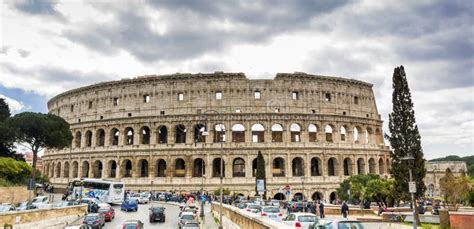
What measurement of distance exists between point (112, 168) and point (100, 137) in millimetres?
4897

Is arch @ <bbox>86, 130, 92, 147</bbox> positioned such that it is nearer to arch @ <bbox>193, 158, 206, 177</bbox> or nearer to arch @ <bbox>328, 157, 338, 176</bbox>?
arch @ <bbox>193, 158, 206, 177</bbox>

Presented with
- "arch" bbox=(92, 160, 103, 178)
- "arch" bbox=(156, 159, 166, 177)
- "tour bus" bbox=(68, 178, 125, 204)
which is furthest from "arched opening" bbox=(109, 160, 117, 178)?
"tour bus" bbox=(68, 178, 125, 204)

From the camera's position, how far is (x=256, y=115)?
144 feet

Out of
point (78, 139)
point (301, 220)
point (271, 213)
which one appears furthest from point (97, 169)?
point (301, 220)

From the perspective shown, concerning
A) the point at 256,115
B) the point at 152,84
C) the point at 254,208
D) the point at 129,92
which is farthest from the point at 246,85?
the point at 254,208

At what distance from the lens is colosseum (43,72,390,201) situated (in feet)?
143

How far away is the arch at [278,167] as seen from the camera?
4506cm

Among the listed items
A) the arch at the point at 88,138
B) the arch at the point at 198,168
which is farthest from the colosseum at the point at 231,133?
the arch at the point at 88,138

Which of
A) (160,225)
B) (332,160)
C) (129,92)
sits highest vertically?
(129,92)

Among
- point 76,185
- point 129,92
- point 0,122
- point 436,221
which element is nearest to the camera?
point 436,221

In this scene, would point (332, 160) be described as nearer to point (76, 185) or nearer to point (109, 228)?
point (76, 185)

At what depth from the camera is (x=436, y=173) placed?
59750mm

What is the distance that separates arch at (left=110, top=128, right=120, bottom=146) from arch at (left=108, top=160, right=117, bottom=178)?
2625 mm

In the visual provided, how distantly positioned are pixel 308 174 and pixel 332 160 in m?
5.68
